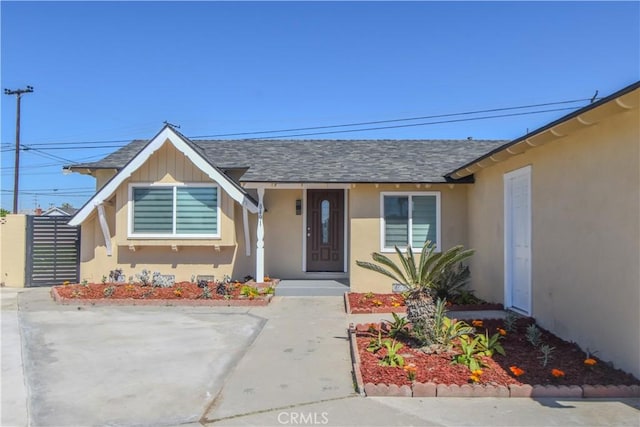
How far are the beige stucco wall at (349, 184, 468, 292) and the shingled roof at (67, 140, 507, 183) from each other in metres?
0.39

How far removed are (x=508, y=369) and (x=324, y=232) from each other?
7.88 meters

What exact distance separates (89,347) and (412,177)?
756cm

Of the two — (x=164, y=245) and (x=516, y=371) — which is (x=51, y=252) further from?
(x=516, y=371)

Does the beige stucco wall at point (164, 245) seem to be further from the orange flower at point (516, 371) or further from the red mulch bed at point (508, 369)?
the orange flower at point (516, 371)

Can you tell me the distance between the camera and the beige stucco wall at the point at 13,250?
1280 cm

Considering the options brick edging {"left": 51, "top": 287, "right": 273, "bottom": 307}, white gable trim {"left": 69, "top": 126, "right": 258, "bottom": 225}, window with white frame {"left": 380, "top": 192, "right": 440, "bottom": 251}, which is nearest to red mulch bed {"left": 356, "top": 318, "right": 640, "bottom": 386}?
brick edging {"left": 51, "top": 287, "right": 273, "bottom": 307}

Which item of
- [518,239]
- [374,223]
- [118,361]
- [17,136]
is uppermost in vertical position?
[17,136]

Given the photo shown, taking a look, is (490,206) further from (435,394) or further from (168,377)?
(168,377)

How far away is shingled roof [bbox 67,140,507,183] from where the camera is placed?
1093cm

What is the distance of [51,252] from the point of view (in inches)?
508

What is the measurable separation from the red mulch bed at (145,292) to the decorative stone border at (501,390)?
5954mm

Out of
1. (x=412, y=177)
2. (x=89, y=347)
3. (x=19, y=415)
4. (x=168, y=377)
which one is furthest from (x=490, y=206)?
Result: (x=19, y=415)

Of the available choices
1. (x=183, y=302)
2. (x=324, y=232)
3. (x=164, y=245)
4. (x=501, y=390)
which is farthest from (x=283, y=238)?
(x=501, y=390)

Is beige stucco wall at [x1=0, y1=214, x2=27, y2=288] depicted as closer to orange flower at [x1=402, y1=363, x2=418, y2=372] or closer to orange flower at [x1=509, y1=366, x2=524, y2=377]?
orange flower at [x1=402, y1=363, x2=418, y2=372]
